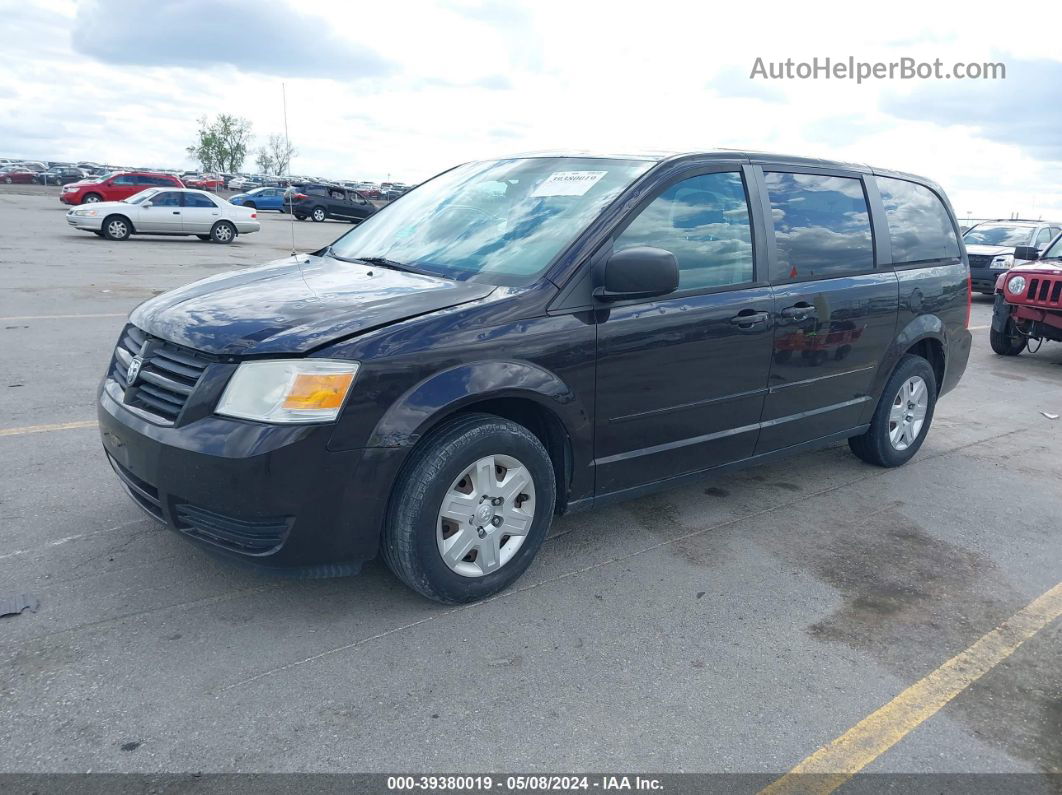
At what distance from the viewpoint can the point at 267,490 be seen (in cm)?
293

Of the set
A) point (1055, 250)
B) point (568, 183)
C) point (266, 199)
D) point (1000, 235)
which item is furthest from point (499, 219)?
point (266, 199)

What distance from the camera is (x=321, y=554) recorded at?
121 inches

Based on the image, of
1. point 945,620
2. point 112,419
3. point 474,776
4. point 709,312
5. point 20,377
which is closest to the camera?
point 474,776

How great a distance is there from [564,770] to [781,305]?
8.67 feet

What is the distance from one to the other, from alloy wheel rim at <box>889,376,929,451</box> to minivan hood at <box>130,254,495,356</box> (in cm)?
325

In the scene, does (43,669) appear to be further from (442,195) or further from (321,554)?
(442,195)

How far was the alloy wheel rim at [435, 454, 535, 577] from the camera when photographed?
3.30m

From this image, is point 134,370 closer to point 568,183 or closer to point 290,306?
point 290,306

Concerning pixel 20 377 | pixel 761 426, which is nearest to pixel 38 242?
pixel 20 377

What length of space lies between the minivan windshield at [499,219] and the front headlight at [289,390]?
0.92 m

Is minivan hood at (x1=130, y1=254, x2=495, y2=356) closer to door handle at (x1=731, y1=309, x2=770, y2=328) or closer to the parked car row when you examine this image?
door handle at (x1=731, y1=309, x2=770, y2=328)

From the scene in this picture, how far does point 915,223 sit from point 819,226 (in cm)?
117

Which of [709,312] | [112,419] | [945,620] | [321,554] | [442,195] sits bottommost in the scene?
[945,620]

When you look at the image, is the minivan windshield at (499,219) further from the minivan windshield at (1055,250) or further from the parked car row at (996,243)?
the parked car row at (996,243)
